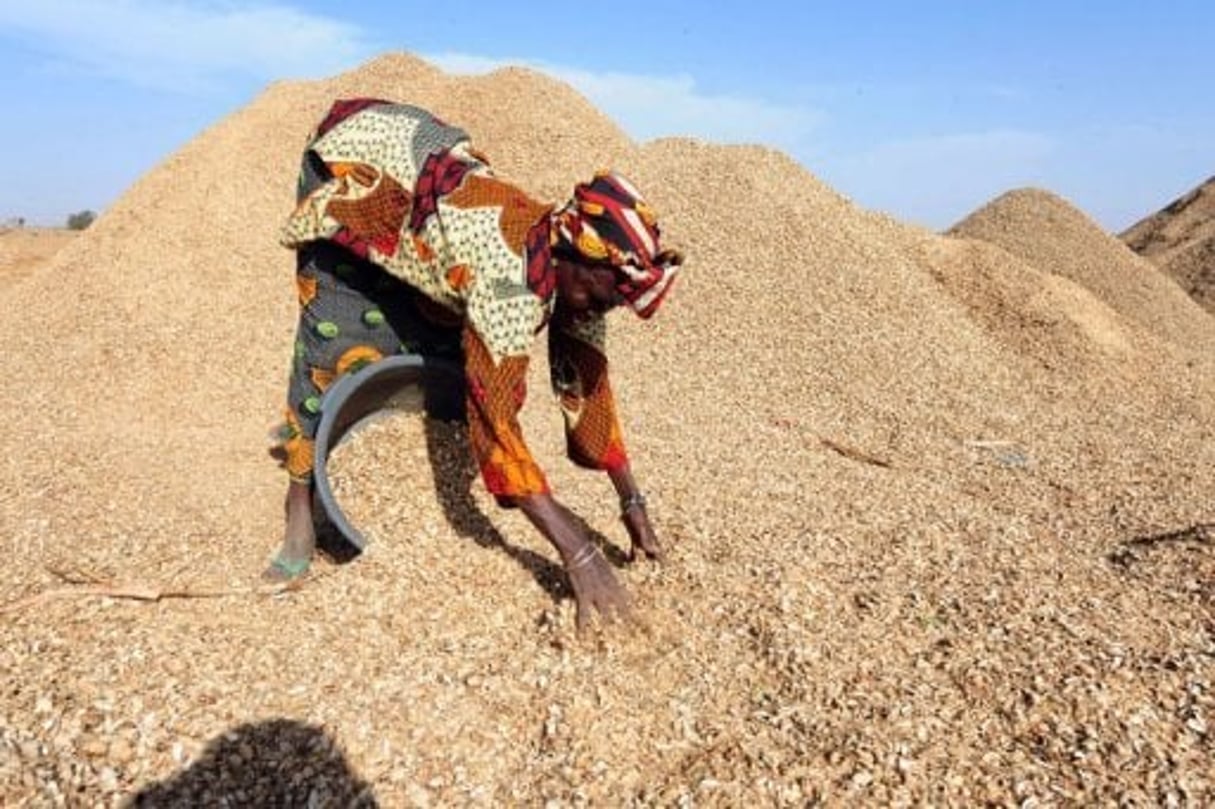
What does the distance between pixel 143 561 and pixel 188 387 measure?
340 centimetres

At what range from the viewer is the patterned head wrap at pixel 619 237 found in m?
2.51

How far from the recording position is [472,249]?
2.61 meters

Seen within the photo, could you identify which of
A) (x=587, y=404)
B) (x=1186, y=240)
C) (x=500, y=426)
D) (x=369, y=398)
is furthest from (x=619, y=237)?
(x=1186, y=240)

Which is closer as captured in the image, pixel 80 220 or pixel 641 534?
pixel 641 534

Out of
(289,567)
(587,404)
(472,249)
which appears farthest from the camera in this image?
(289,567)

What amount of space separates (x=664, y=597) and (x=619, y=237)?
1.04 m

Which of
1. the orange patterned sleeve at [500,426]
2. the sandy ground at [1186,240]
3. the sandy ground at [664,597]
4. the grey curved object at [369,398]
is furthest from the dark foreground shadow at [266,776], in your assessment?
the sandy ground at [1186,240]

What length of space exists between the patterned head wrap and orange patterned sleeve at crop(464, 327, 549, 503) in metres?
0.31

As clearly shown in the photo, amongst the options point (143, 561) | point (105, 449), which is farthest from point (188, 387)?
point (143, 561)

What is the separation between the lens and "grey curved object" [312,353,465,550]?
3.09m

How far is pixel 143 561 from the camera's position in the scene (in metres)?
3.42

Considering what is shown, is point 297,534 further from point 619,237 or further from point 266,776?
point 619,237

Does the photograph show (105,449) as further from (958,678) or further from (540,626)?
(958,678)

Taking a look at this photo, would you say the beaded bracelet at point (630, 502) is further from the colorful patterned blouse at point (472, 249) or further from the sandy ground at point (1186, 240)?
the sandy ground at point (1186, 240)
